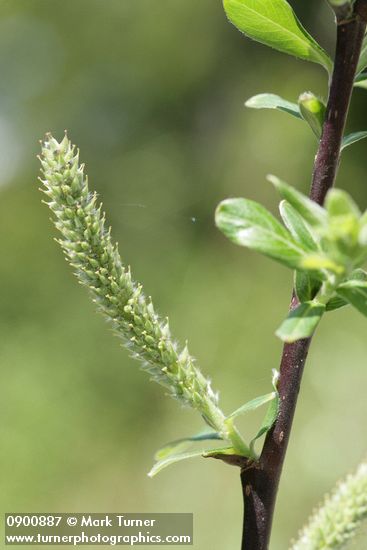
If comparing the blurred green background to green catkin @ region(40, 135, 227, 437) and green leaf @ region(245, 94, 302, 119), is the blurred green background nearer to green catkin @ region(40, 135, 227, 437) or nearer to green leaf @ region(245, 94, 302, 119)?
green catkin @ region(40, 135, 227, 437)

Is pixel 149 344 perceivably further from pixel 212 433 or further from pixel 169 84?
pixel 169 84

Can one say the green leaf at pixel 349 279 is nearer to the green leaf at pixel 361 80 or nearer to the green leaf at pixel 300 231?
the green leaf at pixel 300 231

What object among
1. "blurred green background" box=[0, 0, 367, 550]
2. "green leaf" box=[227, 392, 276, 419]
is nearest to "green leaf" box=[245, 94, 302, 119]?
"green leaf" box=[227, 392, 276, 419]

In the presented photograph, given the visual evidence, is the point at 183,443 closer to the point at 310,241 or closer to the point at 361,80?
the point at 310,241

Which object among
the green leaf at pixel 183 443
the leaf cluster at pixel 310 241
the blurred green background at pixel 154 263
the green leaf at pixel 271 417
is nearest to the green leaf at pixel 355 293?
the leaf cluster at pixel 310 241

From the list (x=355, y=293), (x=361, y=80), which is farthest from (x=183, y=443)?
(x=361, y=80)
